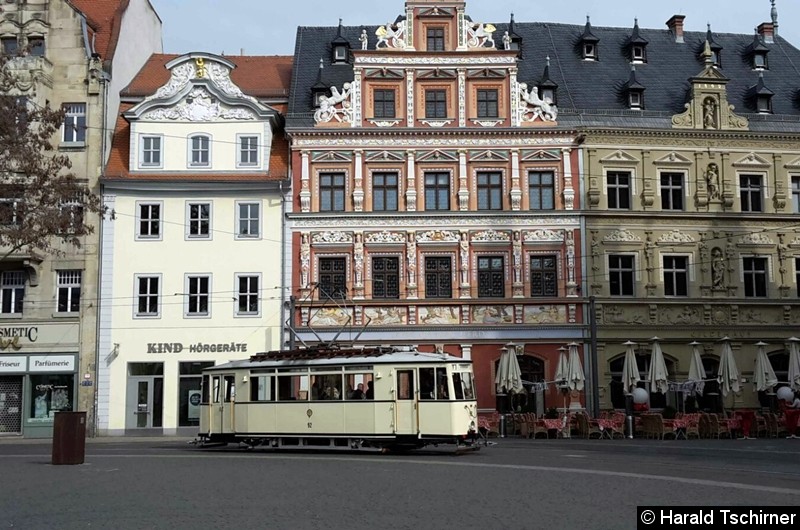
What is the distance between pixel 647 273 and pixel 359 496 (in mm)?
28405

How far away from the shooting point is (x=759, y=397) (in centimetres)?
4125

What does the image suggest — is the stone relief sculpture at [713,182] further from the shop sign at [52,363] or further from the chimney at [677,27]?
the shop sign at [52,363]

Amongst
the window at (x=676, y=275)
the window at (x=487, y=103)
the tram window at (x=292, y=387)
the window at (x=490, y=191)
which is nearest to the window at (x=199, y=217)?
the window at (x=490, y=191)

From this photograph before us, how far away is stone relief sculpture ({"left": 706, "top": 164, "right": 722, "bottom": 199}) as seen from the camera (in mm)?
42469

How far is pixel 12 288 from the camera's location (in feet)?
135

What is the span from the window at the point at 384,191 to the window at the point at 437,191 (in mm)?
1324

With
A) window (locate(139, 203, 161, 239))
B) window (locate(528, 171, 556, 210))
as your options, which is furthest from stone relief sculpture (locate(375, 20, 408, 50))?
window (locate(139, 203, 161, 239))

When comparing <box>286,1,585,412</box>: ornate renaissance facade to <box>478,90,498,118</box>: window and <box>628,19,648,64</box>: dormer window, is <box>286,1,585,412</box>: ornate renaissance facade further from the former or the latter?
<box>628,19,648,64</box>: dormer window

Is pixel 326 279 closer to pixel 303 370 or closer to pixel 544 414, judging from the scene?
pixel 544 414

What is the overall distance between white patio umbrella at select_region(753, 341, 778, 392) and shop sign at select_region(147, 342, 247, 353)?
764 inches

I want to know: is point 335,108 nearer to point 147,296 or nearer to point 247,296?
point 247,296

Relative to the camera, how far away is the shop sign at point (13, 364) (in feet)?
132

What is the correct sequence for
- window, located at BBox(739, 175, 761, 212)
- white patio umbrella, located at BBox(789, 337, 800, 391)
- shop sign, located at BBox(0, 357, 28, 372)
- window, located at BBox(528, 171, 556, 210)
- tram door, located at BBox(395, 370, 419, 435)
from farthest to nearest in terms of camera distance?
window, located at BBox(739, 175, 761, 212)
window, located at BBox(528, 171, 556, 210)
shop sign, located at BBox(0, 357, 28, 372)
white patio umbrella, located at BBox(789, 337, 800, 391)
tram door, located at BBox(395, 370, 419, 435)

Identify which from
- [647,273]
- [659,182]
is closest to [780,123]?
[659,182]
